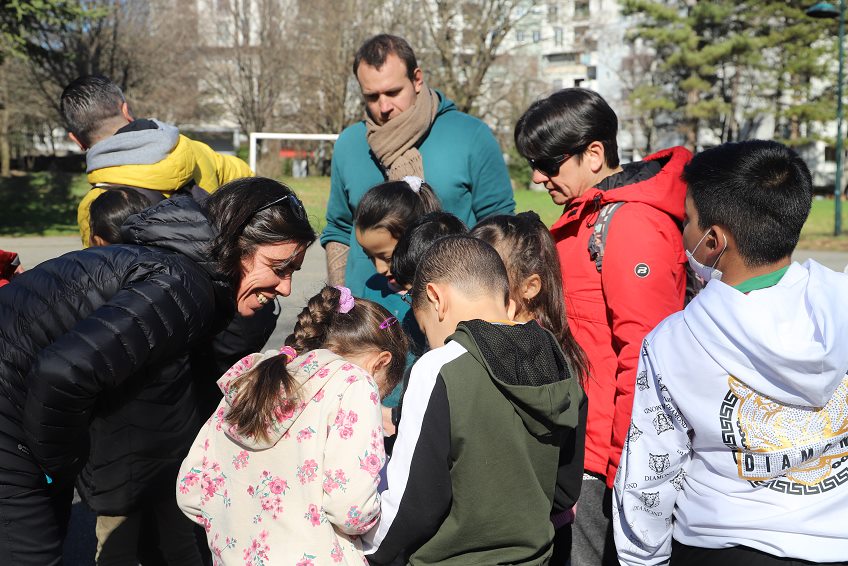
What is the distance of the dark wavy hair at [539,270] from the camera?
2.70 m

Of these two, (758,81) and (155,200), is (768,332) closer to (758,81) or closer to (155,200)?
(155,200)

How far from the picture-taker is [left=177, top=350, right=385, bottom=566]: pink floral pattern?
7.49ft

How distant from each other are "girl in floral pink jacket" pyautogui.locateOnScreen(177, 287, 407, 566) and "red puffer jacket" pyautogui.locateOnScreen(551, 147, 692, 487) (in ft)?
2.65

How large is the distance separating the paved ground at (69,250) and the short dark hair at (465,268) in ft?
3.64

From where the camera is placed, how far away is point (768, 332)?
1916 millimetres

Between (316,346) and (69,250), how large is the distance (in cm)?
1290

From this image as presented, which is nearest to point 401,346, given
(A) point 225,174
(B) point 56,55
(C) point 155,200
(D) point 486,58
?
(C) point 155,200

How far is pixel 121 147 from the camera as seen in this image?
12.6 ft

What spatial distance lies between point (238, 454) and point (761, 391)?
145cm

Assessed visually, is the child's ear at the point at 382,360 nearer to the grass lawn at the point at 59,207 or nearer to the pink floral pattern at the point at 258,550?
the pink floral pattern at the point at 258,550

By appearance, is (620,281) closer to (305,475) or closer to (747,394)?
(747,394)

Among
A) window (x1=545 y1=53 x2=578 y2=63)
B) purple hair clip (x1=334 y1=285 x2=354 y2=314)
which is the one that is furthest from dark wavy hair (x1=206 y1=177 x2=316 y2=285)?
window (x1=545 y1=53 x2=578 y2=63)

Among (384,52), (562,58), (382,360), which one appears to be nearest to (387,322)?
(382,360)

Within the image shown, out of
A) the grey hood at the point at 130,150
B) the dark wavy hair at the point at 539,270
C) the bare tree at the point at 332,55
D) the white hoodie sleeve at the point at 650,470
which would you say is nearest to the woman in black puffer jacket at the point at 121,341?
the dark wavy hair at the point at 539,270
